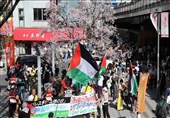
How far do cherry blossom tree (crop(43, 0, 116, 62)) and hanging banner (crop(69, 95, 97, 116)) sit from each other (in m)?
15.6

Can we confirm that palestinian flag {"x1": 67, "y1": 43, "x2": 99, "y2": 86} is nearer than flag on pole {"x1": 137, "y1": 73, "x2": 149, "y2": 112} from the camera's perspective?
Yes

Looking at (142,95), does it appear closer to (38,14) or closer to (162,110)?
(162,110)

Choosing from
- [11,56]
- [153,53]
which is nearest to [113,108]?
[11,56]

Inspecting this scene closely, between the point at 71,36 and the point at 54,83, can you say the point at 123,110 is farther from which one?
Result: the point at 71,36

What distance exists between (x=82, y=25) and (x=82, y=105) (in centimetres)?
1780

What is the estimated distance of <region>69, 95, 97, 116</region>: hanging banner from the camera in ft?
43.8

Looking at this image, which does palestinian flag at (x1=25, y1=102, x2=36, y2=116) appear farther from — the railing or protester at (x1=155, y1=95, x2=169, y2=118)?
the railing

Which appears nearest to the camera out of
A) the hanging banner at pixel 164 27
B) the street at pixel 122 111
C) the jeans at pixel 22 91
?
the jeans at pixel 22 91

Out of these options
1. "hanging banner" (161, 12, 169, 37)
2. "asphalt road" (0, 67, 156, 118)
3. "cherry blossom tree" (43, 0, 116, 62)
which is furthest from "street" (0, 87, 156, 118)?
"cherry blossom tree" (43, 0, 116, 62)

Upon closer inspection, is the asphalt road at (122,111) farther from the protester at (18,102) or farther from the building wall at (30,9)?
the building wall at (30,9)

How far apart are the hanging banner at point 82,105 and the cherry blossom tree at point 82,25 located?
15586mm

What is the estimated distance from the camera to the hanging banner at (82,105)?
13359 millimetres

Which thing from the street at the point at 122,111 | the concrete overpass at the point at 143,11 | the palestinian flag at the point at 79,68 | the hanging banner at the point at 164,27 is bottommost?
the street at the point at 122,111

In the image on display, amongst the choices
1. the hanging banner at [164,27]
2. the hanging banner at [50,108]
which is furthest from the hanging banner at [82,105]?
the hanging banner at [164,27]
